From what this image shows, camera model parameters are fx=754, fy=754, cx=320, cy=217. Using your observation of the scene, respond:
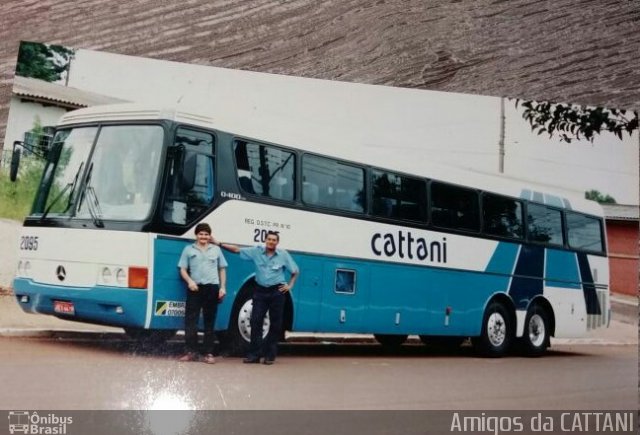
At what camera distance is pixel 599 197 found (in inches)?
200

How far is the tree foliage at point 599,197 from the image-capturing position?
16.6 feet

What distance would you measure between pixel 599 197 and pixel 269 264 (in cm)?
233

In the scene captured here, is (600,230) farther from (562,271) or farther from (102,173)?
(102,173)

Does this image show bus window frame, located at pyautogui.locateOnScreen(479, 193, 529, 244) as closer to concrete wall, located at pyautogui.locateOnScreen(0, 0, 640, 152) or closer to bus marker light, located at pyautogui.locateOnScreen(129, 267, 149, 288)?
concrete wall, located at pyautogui.locateOnScreen(0, 0, 640, 152)

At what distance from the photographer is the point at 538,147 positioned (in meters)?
4.98

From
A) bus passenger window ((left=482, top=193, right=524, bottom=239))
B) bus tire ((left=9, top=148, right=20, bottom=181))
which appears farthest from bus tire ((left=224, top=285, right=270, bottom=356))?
bus passenger window ((left=482, top=193, right=524, bottom=239))

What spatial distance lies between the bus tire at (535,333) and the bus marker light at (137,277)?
2.70 meters

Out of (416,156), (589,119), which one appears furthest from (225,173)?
(589,119)

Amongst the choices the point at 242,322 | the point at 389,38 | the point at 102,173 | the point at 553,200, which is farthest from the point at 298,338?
the point at 389,38

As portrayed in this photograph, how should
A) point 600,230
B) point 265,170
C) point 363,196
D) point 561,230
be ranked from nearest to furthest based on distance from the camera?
point 265,170
point 363,196
point 600,230
point 561,230

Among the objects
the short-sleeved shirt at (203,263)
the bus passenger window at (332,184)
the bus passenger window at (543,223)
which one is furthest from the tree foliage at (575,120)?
the short-sleeved shirt at (203,263)

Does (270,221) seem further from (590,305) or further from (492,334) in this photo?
(590,305)

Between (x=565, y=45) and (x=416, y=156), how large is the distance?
70.9 inches

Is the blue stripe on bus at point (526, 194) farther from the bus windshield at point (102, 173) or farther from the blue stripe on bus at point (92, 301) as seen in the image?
the blue stripe on bus at point (92, 301)
